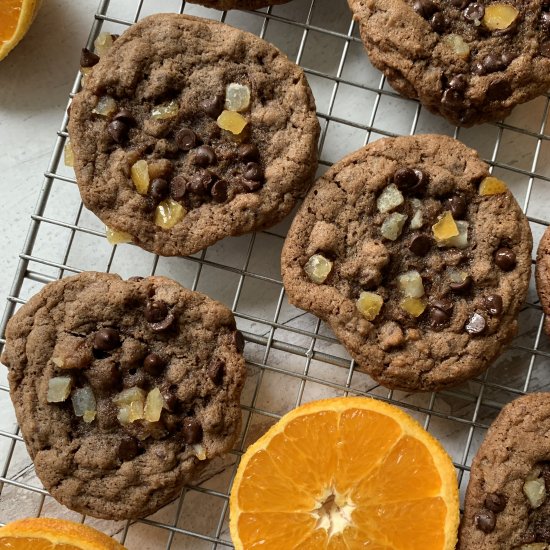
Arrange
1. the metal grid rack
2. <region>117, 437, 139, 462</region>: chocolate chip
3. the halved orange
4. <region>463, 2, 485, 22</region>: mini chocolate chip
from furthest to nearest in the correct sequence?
the metal grid rack → <region>463, 2, 485, 22</region>: mini chocolate chip → <region>117, 437, 139, 462</region>: chocolate chip → the halved orange

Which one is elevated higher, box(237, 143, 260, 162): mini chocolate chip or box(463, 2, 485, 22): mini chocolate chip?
box(463, 2, 485, 22): mini chocolate chip

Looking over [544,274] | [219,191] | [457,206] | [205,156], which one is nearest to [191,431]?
[219,191]

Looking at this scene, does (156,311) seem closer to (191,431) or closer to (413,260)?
(191,431)

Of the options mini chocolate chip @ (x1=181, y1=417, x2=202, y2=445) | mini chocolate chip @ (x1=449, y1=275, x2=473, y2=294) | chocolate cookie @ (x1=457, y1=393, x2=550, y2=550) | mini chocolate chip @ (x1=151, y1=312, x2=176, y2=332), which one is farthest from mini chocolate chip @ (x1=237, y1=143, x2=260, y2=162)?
chocolate cookie @ (x1=457, y1=393, x2=550, y2=550)

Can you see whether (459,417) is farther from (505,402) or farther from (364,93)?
(364,93)

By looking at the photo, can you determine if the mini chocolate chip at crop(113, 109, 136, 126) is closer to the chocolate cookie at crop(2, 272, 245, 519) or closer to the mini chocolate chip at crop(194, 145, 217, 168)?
the mini chocolate chip at crop(194, 145, 217, 168)

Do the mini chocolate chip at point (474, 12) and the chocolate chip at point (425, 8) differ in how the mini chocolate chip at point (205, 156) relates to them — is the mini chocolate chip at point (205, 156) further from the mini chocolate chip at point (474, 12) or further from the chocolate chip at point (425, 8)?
the mini chocolate chip at point (474, 12)

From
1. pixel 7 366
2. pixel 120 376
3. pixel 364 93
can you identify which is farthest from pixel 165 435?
pixel 364 93
